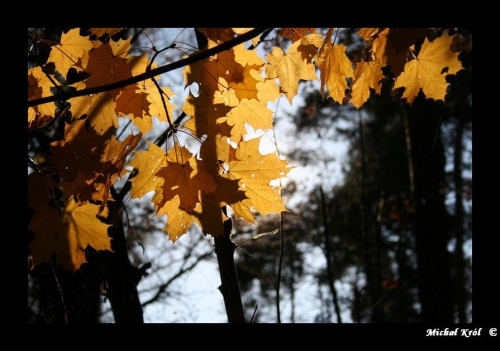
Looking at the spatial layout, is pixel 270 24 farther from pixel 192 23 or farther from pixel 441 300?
pixel 441 300

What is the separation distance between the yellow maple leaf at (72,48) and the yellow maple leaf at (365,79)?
1243 mm

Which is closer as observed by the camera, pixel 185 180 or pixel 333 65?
pixel 185 180

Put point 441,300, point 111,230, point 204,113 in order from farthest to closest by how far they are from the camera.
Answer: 1. point 441,300
2. point 111,230
3. point 204,113

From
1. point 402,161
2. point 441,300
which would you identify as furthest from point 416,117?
point 402,161

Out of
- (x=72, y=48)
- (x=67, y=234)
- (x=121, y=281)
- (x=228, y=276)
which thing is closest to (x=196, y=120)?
(x=228, y=276)

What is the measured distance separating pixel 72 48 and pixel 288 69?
1.03 meters

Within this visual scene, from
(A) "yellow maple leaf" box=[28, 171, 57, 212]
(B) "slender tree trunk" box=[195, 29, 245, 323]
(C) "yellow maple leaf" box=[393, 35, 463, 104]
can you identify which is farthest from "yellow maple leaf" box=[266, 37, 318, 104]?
(A) "yellow maple leaf" box=[28, 171, 57, 212]

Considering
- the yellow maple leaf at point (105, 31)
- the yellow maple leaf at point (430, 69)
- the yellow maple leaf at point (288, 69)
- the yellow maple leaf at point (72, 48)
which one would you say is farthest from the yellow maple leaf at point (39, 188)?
the yellow maple leaf at point (430, 69)

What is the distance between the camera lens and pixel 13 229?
1.06 m

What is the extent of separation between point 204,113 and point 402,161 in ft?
39.1

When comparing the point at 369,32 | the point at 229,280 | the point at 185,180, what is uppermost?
the point at 369,32

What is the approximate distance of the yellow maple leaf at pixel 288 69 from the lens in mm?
1763

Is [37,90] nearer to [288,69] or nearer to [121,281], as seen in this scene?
[288,69]

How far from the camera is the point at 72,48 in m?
1.77
